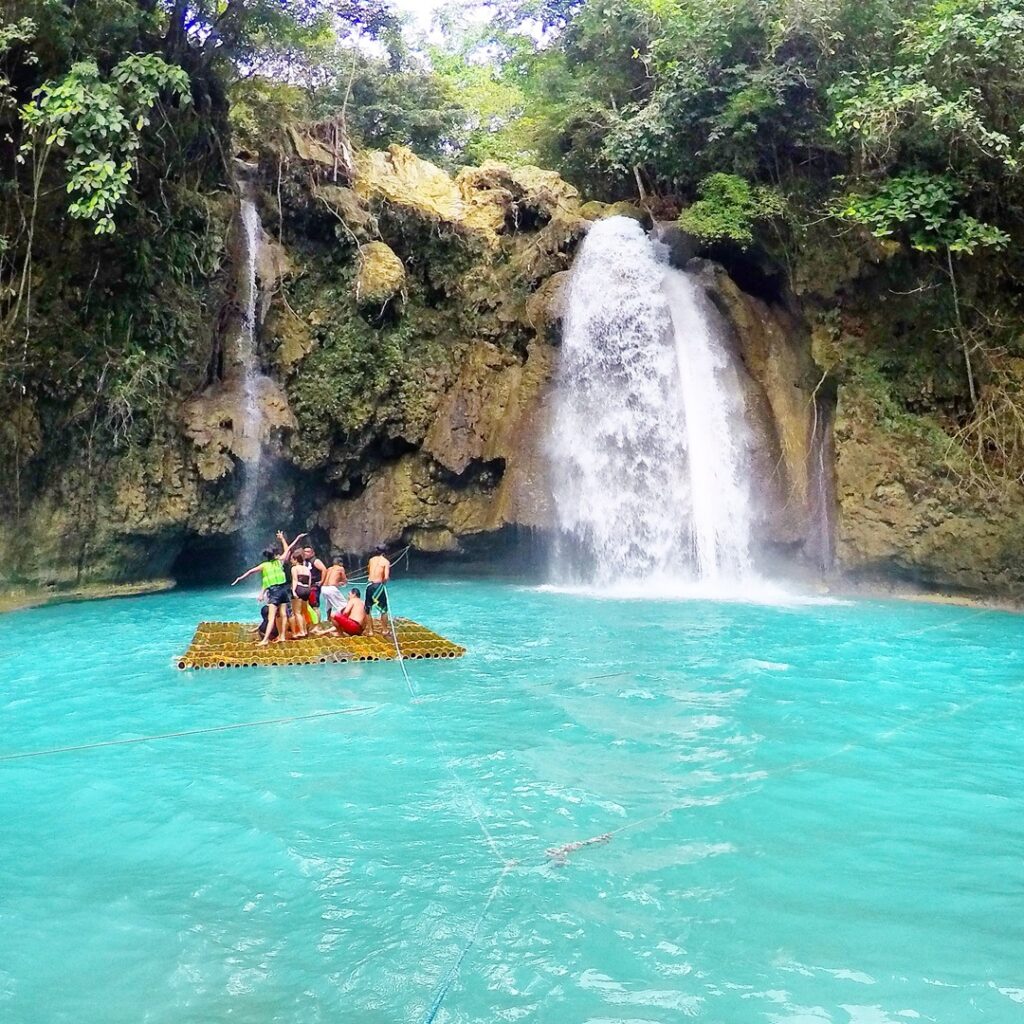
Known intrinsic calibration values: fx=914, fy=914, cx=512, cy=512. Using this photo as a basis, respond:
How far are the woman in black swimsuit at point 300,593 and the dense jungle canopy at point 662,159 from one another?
5.17 metres

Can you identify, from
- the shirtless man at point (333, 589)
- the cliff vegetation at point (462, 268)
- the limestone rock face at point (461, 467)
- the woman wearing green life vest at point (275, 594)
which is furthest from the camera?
the limestone rock face at point (461, 467)

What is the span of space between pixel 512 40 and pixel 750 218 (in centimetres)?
1284

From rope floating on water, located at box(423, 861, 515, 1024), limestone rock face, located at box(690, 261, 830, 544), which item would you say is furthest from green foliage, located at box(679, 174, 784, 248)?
rope floating on water, located at box(423, 861, 515, 1024)

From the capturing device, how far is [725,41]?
1565 cm

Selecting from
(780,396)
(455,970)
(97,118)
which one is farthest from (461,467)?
(455,970)

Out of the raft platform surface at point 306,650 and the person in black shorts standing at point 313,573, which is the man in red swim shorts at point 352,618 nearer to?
the raft platform surface at point 306,650

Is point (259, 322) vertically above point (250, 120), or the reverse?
point (250, 120)

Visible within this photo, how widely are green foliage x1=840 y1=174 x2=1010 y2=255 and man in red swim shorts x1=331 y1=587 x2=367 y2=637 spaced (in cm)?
929

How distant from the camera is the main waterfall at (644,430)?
51.1 ft

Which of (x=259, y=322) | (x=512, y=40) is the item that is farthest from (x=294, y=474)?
(x=512, y=40)

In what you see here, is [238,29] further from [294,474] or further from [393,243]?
[294,474]

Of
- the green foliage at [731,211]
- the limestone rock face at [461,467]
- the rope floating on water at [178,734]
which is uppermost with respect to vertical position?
the green foliage at [731,211]

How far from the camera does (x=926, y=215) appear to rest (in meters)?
13.4

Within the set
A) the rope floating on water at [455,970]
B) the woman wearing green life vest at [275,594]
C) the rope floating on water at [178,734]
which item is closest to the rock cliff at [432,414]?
the woman wearing green life vest at [275,594]
